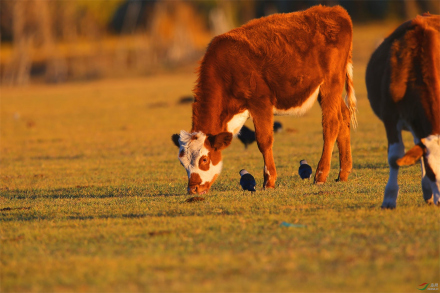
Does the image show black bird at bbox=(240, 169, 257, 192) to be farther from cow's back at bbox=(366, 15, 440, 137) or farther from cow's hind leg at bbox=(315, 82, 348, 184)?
cow's back at bbox=(366, 15, 440, 137)

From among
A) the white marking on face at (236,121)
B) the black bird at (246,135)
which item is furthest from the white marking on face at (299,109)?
the black bird at (246,135)

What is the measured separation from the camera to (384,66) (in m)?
7.92

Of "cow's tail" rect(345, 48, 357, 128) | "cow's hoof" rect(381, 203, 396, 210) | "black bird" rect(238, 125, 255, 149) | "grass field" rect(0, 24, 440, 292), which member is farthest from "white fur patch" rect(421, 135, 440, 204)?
"black bird" rect(238, 125, 255, 149)

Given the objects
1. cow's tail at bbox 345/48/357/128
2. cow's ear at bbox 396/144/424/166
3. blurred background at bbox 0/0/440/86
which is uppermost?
blurred background at bbox 0/0/440/86

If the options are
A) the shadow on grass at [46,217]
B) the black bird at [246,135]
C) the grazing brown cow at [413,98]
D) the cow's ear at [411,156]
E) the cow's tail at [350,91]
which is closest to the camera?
the cow's ear at [411,156]

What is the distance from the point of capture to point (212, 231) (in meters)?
6.85

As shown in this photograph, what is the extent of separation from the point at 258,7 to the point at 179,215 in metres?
102

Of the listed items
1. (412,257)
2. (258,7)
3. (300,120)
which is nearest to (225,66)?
(412,257)

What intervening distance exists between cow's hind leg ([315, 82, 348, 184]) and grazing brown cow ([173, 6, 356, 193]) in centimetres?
2

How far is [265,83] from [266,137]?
35.5 inches

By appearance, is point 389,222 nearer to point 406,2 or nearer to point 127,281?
point 127,281

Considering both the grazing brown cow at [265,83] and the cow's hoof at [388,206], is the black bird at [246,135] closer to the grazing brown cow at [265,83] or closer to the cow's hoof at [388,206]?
the grazing brown cow at [265,83]

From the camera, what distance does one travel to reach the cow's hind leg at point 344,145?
1098 cm

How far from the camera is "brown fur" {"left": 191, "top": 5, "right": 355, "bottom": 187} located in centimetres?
1003
